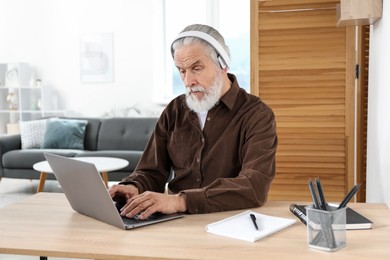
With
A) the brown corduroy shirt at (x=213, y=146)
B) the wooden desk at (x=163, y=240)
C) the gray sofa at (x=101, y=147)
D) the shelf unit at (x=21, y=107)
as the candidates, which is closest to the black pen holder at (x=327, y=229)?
the wooden desk at (x=163, y=240)

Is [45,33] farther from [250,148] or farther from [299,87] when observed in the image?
[250,148]

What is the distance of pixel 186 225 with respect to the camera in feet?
4.95

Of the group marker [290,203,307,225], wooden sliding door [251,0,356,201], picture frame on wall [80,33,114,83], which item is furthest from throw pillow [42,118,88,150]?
marker [290,203,307,225]

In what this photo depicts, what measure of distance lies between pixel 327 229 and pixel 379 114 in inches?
40.7

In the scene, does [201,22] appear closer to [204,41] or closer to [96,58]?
[96,58]

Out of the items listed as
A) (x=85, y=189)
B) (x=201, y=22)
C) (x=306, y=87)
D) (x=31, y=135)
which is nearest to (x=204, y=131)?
(x=85, y=189)

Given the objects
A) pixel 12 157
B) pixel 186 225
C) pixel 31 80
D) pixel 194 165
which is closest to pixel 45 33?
pixel 31 80

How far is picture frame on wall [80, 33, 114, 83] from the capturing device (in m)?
6.77

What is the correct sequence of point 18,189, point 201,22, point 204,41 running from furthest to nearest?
1. point 201,22
2. point 18,189
3. point 204,41

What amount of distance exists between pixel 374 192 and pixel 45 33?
5.69m

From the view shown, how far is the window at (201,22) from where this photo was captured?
640 cm

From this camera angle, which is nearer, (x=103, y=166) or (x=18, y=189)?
(x=103, y=166)

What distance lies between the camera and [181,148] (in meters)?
2.10

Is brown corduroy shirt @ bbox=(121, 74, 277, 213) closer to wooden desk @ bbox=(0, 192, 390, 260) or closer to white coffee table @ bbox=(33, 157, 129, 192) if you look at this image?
wooden desk @ bbox=(0, 192, 390, 260)
